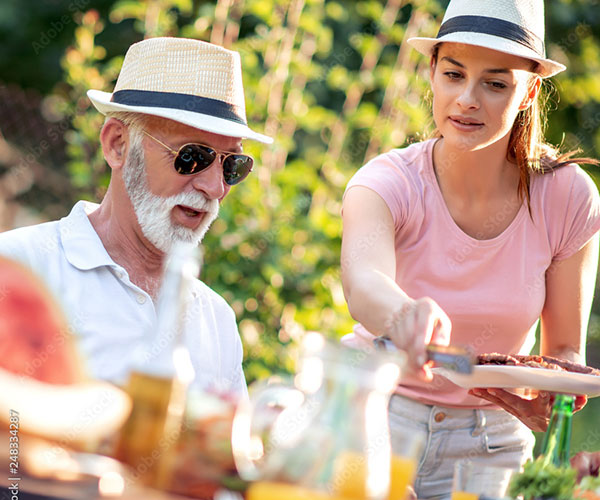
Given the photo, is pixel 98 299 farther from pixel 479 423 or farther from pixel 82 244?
pixel 479 423

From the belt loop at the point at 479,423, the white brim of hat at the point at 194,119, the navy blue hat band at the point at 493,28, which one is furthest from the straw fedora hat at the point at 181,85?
the belt loop at the point at 479,423

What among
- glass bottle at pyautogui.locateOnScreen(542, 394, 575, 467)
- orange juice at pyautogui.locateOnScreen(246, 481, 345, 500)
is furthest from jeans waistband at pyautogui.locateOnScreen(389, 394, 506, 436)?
orange juice at pyautogui.locateOnScreen(246, 481, 345, 500)

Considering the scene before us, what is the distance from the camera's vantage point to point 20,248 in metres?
2.40

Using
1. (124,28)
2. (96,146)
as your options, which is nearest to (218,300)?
(96,146)

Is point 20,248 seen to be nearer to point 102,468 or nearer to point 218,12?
point 102,468

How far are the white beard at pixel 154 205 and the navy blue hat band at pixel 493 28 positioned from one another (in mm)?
875

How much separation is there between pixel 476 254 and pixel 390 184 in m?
0.34

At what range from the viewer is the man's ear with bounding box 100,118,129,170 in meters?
2.62

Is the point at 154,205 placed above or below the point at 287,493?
above

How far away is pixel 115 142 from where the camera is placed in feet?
8.67

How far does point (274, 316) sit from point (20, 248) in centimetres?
240

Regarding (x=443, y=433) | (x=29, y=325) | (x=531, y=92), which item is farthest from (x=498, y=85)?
(x=29, y=325)

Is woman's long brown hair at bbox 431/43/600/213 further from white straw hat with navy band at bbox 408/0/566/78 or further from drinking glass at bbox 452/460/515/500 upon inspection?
drinking glass at bbox 452/460/515/500

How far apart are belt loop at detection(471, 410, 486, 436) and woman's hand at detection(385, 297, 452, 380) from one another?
95 cm
